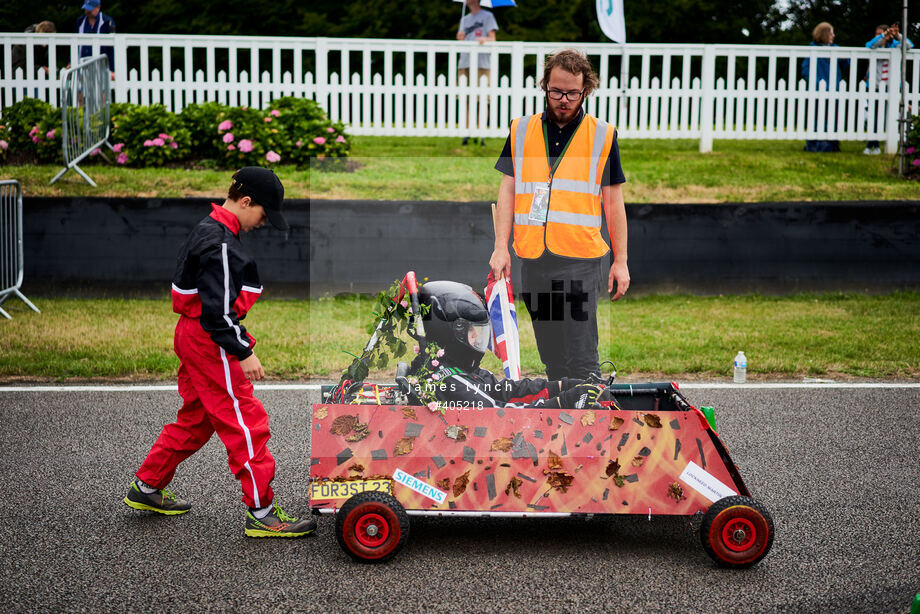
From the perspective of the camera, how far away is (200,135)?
41.4 feet

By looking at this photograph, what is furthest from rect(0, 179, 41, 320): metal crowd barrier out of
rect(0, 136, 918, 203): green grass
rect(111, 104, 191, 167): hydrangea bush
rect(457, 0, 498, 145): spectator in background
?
rect(457, 0, 498, 145): spectator in background

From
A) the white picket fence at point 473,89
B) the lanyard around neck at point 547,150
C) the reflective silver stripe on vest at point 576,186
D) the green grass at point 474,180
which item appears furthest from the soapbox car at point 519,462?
the white picket fence at point 473,89

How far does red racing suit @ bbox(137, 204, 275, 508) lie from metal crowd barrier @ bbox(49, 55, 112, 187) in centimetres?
772

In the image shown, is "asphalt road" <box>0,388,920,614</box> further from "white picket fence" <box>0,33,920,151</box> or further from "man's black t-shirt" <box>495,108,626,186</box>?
"white picket fence" <box>0,33,920,151</box>

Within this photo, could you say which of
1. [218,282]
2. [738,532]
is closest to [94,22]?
[218,282]

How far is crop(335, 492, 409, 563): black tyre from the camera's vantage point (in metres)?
4.12

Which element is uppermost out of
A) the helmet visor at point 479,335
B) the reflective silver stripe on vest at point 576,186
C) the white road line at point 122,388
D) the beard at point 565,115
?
the beard at point 565,115

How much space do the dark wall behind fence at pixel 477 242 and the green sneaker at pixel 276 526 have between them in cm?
516

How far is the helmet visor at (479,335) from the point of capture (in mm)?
4594

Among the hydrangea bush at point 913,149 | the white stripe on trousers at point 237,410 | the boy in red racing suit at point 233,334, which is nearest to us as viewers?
the boy in red racing suit at point 233,334

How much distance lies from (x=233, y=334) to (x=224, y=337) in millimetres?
41

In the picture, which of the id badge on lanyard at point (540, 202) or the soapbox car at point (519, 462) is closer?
the soapbox car at point (519, 462)

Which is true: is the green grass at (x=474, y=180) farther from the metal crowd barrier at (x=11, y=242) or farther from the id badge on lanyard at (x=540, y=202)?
the id badge on lanyard at (x=540, y=202)

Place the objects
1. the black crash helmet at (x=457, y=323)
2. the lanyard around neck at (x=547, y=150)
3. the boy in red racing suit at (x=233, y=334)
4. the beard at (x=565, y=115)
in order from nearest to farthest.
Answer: the boy in red racing suit at (x=233, y=334), the black crash helmet at (x=457, y=323), the beard at (x=565, y=115), the lanyard around neck at (x=547, y=150)
